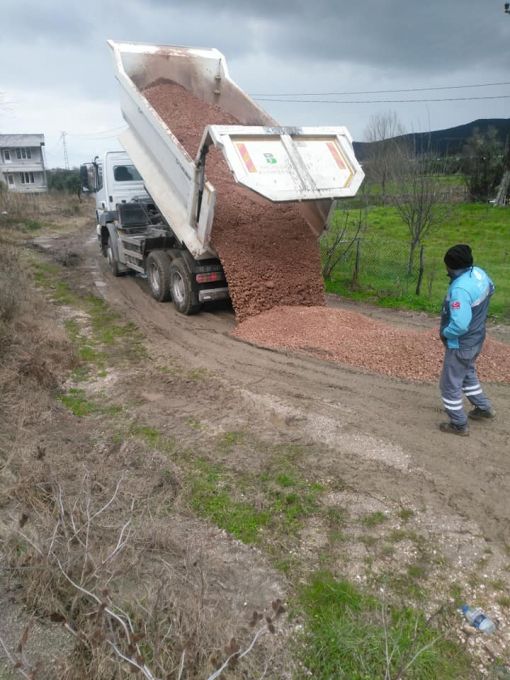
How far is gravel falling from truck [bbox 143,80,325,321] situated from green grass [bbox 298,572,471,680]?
213 inches

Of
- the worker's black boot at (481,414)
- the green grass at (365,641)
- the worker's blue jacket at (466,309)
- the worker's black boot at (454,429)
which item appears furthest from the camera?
the worker's black boot at (481,414)

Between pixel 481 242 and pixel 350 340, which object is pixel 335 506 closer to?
pixel 350 340

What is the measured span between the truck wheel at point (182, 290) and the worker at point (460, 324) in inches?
186

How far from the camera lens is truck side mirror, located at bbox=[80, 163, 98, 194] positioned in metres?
12.3

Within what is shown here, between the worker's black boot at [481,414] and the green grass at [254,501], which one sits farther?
the worker's black boot at [481,414]

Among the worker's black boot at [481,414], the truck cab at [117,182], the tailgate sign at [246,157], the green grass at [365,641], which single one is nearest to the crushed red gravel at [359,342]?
the worker's black boot at [481,414]

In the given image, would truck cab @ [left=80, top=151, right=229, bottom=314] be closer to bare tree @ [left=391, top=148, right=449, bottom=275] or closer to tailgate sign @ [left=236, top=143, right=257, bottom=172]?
tailgate sign @ [left=236, top=143, right=257, bottom=172]

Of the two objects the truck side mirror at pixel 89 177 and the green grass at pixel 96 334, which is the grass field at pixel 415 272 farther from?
the truck side mirror at pixel 89 177

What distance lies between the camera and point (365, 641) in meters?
2.73

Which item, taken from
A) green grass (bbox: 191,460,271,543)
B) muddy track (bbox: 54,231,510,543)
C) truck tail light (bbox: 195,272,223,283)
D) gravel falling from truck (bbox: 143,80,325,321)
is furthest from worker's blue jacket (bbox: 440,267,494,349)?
truck tail light (bbox: 195,272,223,283)

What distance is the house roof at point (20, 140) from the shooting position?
52.2 m

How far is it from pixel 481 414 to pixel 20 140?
57.4 m

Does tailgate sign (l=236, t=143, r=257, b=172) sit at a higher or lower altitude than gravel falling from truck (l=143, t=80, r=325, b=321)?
higher

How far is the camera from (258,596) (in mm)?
3131
